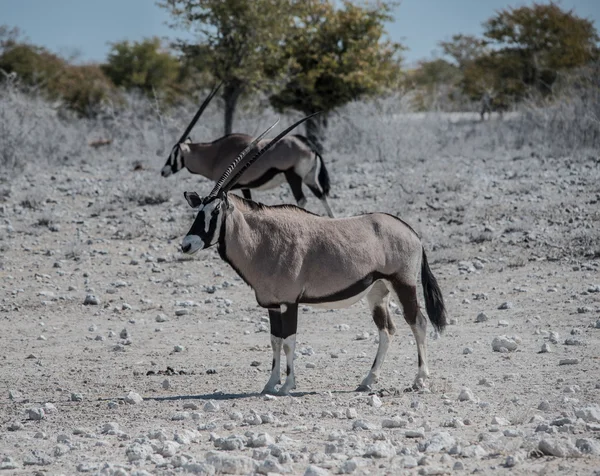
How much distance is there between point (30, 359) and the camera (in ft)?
24.5

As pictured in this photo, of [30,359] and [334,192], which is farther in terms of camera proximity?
[334,192]

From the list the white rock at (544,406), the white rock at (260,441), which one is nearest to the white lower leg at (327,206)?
the white rock at (544,406)

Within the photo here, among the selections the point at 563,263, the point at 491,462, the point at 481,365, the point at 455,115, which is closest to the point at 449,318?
the point at 481,365

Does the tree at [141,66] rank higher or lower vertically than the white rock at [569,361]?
higher

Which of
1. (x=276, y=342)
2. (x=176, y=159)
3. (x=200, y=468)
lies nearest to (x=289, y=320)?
(x=276, y=342)

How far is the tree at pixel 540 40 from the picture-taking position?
3350 centimetres

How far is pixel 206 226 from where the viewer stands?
623cm

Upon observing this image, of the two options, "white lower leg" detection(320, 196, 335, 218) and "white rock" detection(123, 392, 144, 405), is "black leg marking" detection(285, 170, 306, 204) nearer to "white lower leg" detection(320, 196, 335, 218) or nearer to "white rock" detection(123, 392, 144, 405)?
"white lower leg" detection(320, 196, 335, 218)

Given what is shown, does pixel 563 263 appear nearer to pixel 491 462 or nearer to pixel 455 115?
pixel 491 462

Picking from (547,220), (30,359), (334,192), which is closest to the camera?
(30,359)

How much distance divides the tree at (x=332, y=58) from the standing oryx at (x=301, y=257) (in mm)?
18220

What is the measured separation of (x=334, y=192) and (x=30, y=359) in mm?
8332

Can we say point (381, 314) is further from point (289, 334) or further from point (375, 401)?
point (375, 401)

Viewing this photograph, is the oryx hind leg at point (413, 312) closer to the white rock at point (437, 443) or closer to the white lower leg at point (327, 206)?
the white rock at point (437, 443)
